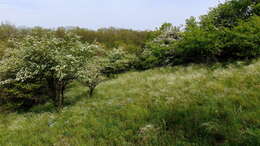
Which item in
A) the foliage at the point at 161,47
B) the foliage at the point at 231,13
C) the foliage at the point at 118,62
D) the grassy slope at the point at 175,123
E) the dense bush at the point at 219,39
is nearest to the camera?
the grassy slope at the point at 175,123

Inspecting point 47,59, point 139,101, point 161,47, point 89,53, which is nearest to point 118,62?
point 161,47

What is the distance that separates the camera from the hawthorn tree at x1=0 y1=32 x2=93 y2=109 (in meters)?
5.73

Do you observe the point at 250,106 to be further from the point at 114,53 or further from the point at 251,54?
the point at 114,53

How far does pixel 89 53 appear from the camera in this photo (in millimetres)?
6914

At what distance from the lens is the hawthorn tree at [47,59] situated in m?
5.73

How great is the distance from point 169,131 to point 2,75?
343 inches

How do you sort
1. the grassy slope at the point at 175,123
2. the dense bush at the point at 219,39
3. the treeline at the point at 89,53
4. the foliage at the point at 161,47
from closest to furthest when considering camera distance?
the grassy slope at the point at 175,123 → the treeline at the point at 89,53 → the dense bush at the point at 219,39 → the foliage at the point at 161,47

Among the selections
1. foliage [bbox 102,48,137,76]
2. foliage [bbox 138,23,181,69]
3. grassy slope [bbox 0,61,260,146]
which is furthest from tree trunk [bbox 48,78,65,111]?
foliage [bbox 138,23,181,69]

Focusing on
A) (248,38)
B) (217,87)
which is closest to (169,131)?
(217,87)

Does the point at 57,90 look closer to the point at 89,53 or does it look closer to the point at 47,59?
the point at 47,59

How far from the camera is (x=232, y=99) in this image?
3441 mm

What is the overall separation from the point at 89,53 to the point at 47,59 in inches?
69.4

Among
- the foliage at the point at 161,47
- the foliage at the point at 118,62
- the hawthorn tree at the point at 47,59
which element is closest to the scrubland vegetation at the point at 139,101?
the hawthorn tree at the point at 47,59

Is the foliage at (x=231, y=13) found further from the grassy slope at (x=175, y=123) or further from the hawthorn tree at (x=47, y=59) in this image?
the hawthorn tree at (x=47, y=59)
